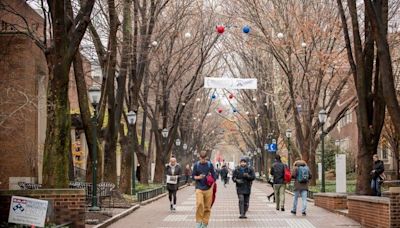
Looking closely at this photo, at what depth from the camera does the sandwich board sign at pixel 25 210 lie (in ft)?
40.5

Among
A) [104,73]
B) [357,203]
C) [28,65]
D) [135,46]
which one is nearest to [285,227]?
[357,203]

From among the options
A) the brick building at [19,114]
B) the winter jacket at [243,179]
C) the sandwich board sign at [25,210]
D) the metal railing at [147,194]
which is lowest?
the metal railing at [147,194]

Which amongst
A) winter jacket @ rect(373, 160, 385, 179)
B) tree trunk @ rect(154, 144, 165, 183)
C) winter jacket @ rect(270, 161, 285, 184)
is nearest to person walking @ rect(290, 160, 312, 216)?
winter jacket @ rect(270, 161, 285, 184)

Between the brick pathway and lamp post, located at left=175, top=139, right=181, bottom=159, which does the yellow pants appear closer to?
the brick pathway

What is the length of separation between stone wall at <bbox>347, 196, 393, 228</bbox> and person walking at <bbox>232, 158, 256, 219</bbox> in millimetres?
2733

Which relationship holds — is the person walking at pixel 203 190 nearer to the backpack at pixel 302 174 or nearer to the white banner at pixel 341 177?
the backpack at pixel 302 174

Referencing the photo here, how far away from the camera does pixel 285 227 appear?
17094 millimetres

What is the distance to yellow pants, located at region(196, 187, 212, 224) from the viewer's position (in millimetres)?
15297

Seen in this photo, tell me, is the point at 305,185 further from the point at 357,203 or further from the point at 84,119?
the point at 84,119

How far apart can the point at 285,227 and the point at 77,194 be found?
200 inches

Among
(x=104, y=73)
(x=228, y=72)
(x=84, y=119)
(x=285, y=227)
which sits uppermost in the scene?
(x=228, y=72)

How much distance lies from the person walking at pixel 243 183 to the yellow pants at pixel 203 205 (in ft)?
14.0

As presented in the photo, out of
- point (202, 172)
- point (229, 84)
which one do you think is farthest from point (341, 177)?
point (202, 172)

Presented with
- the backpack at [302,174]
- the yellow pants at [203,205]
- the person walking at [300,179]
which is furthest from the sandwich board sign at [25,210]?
the backpack at [302,174]
